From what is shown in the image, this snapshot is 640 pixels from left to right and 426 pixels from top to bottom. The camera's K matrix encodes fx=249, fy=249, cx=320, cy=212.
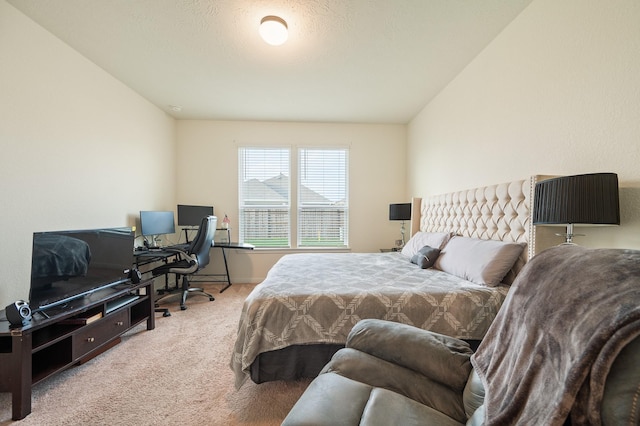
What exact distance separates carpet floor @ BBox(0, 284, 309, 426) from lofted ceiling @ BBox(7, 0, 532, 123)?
276cm

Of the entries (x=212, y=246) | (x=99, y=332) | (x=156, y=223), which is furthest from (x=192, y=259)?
(x=99, y=332)

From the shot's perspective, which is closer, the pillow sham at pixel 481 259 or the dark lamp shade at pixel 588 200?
the dark lamp shade at pixel 588 200

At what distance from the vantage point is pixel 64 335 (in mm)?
1735

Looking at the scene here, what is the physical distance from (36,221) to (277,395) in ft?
7.89

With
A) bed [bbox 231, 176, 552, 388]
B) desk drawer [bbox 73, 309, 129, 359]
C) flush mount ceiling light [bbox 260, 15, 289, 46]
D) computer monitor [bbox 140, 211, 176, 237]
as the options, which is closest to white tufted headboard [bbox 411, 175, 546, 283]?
bed [bbox 231, 176, 552, 388]

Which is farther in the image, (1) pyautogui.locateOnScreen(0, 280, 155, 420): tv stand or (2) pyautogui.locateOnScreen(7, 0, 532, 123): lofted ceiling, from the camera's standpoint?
(2) pyautogui.locateOnScreen(7, 0, 532, 123): lofted ceiling

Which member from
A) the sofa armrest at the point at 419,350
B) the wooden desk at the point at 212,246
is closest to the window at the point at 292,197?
the wooden desk at the point at 212,246

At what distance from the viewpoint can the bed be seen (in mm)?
1606

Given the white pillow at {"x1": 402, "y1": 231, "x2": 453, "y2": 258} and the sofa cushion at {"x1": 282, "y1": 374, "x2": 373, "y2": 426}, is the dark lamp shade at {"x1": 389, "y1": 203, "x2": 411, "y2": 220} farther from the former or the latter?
the sofa cushion at {"x1": 282, "y1": 374, "x2": 373, "y2": 426}

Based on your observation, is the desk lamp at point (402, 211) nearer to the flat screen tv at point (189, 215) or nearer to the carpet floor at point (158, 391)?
the carpet floor at point (158, 391)

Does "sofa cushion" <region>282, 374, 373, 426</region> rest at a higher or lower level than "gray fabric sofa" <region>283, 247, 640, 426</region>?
lower

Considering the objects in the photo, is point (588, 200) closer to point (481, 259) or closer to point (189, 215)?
point (481, 259)

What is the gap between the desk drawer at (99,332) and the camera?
6.01ft

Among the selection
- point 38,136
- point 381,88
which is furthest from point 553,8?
point 38,136
